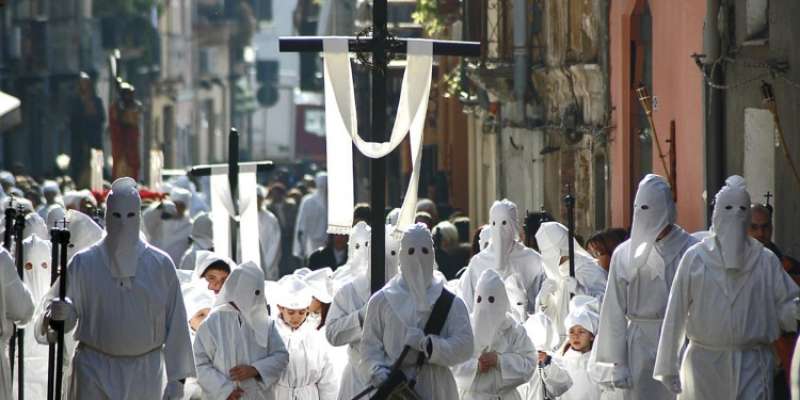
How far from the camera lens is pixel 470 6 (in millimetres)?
41969

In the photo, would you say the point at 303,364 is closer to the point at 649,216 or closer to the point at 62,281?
the point at 649,216

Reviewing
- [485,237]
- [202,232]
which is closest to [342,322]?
[485,237]

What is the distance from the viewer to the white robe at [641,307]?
1786 centimetres

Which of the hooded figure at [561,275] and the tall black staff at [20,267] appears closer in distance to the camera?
the tall black staff at [20,267]

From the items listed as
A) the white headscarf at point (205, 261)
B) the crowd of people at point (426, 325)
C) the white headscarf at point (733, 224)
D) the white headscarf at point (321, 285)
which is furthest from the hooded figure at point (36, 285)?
the white headscarf at point (733, 224)

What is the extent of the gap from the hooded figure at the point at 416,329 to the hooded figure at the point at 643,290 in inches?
48.6

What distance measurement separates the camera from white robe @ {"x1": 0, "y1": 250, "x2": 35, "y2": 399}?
57.3 feet

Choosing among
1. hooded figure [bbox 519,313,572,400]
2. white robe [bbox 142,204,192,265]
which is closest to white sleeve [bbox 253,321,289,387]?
hooded figure [bbox 519,313,572,400]

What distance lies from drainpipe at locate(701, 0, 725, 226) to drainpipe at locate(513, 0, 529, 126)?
493 inches

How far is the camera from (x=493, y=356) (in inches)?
729

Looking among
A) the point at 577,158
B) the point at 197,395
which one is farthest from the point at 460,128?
the point at 197,395

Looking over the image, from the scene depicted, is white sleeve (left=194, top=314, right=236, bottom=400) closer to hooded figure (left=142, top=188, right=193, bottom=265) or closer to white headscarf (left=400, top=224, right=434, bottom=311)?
white headscarf (left=400, top=224, right=434, bottom=311)

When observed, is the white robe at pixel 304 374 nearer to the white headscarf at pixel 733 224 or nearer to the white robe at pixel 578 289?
the white robe at pixel 578 289

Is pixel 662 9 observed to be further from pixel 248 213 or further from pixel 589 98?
pixel 248 213
